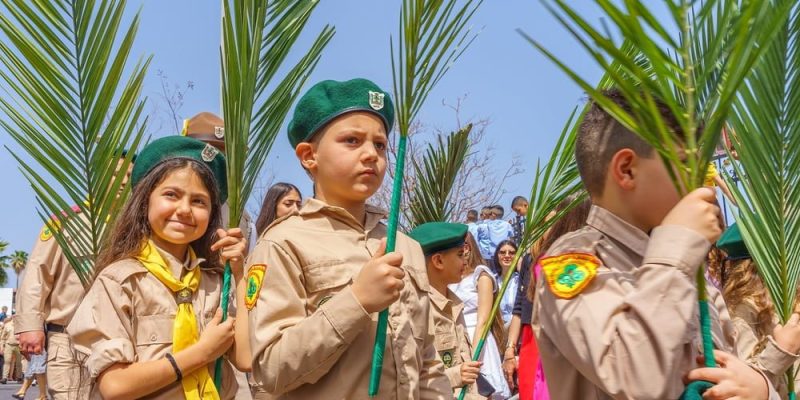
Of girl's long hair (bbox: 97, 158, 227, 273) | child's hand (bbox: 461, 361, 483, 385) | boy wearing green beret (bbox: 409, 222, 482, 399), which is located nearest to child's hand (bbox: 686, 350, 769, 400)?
girl's long hair (bbox: 97, 158, 227, 273)

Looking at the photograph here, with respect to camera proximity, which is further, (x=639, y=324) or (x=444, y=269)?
(x=444, y=269)

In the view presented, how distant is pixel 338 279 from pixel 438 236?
267 centimetres

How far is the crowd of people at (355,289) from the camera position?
2.06 m

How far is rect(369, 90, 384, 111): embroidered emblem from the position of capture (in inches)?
134

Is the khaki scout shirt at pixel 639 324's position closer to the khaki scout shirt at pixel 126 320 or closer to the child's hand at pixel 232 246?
the child's hand at pixel 232 246

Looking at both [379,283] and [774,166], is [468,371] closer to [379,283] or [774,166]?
[774,166]

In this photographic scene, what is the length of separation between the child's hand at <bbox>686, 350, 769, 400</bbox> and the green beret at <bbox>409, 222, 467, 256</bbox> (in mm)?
3580

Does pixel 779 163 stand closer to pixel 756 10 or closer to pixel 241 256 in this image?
pixel 756 10

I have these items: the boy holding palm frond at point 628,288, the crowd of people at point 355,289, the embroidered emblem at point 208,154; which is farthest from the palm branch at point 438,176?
the boy holding palm frond at point 628,288

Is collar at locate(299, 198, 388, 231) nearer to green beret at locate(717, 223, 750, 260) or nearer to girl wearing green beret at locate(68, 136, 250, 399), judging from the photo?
girl wearing green beret at locate(68, 136, 250, 399)

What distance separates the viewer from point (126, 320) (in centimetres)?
349

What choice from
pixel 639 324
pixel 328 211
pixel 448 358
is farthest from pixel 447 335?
pixel 639 324

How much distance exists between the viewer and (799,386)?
5.27 m

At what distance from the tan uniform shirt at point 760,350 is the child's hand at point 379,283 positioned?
4.91 ft
